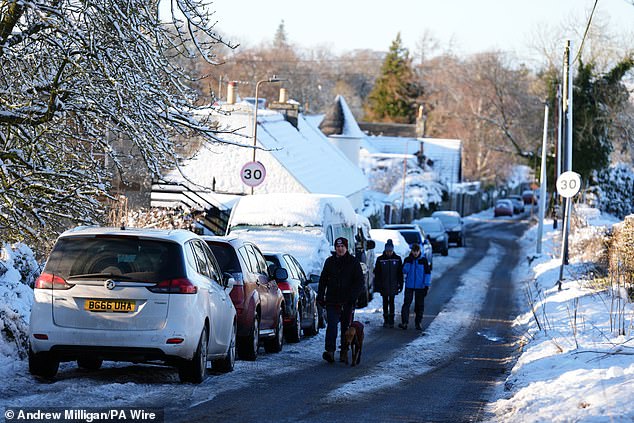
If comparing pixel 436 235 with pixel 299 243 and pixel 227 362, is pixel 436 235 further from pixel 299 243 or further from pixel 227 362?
pixel 227 362

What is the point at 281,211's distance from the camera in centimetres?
2202

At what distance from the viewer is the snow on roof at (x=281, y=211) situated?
21938mm

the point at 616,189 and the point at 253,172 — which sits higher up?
the point at 253,172

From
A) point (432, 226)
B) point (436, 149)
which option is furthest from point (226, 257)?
point (436, 149)

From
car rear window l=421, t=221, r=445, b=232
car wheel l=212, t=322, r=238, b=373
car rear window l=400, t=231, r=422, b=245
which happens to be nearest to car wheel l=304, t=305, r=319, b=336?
car wheel l=212, t=322, r=238, b=373

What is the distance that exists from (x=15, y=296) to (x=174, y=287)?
3.36 meters

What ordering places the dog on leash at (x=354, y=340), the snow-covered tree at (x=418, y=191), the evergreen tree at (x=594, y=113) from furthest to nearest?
the snow-covered tree at (x=418, y=191)
the evergreen tree at (x=594, y=113)
the dog on leash at (x=354, y=340)

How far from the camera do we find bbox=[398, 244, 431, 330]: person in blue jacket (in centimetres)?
2033

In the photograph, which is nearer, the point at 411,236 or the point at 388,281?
the point at 388,281

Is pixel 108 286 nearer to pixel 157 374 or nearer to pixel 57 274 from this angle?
pixel 57 274

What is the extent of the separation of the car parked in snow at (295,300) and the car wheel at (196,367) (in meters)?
4.36

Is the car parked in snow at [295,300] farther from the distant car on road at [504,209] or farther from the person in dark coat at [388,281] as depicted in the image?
the distant car on road at [504,209]

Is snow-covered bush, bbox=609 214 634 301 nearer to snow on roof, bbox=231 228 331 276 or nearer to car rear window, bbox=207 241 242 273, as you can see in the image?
snow on roof, bbox=231 228 331 276

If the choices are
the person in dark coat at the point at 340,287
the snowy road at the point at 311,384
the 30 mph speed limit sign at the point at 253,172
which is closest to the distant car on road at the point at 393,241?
the 30 mph speed limit sign at the point at 253,172
